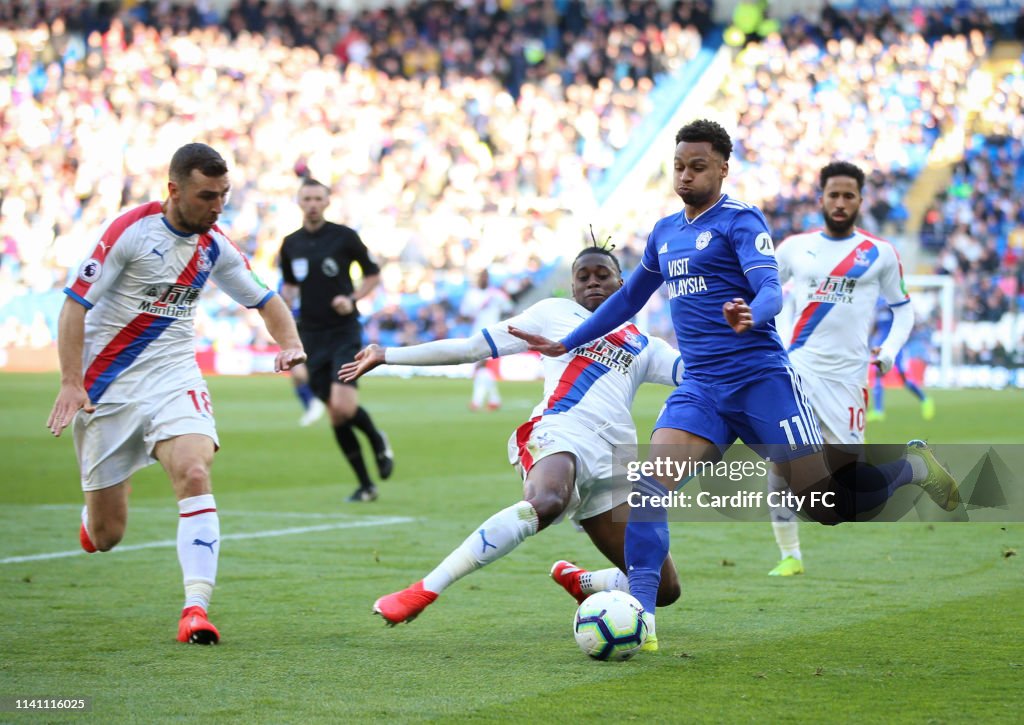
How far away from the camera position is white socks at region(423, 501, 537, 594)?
232 inches

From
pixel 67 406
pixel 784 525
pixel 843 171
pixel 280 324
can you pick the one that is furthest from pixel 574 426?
pixel 843 171

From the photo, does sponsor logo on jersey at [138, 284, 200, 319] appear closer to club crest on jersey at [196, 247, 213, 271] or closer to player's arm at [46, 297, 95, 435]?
club crest on jersey at [196, 247, 213, 271]

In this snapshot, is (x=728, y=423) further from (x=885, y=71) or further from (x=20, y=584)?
(x=885, y=71)

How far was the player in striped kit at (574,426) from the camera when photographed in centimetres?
598

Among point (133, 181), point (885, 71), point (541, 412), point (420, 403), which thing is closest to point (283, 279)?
point (541, 412)

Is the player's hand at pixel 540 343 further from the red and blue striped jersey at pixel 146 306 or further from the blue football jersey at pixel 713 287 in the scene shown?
the red and blue striped jersey at pixel 146 306

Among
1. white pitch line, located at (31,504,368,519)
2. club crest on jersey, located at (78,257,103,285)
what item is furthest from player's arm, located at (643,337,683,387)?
white pitch line, located at (31,504,368,519)

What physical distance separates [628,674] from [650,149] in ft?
112

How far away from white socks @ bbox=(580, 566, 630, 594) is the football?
876 millimetres

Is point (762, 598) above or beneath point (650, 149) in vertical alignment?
beneath

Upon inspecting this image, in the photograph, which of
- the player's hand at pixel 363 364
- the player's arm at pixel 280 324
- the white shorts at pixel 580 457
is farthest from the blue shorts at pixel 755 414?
the player's arm at pixel 280 324

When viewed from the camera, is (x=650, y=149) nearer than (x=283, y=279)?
No

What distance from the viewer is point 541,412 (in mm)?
6578

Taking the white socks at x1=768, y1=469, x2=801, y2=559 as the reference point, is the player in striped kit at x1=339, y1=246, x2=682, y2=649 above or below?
above
